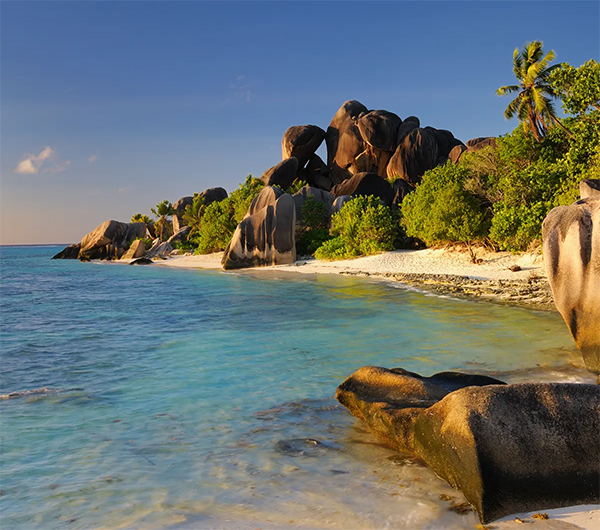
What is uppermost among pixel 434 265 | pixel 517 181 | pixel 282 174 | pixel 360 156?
pixel 360 156

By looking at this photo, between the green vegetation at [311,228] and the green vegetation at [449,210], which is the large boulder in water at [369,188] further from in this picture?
the green vegetation at [449,210]

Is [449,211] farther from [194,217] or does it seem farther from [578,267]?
[194,217]

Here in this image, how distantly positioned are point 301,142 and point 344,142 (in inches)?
221

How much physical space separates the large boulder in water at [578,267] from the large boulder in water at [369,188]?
3527 cm

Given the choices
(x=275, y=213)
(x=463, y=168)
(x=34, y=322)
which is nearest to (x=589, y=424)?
(x=34, y=322)

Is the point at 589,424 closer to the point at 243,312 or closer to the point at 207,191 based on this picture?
the point at 243,312

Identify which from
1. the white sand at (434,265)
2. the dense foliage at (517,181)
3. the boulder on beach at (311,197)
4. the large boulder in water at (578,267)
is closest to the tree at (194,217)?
the boulder on beach at (311,197)

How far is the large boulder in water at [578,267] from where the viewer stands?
7344mm

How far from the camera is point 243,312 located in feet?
51.5

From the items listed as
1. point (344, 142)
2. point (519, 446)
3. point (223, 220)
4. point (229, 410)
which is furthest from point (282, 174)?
point (519, 446)

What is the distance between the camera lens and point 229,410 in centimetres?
671

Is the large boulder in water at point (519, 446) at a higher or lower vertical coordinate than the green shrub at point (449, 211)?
lower

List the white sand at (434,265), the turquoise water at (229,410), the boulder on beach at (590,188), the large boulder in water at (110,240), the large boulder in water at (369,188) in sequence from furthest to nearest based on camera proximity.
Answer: the large boulder in water at (110,240), the large boulder in water at (369,188), the white sand at (434,265), the boulder on beach at (590,188), the turquoise water at (229,410)

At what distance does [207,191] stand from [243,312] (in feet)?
174
